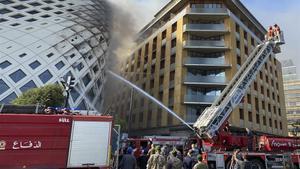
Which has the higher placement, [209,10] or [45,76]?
[209,10]

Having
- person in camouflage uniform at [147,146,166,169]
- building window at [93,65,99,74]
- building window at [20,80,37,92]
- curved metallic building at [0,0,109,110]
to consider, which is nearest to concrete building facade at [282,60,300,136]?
building window at [93,65,99,74]

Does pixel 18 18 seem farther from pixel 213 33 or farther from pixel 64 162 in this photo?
pixel 64 162

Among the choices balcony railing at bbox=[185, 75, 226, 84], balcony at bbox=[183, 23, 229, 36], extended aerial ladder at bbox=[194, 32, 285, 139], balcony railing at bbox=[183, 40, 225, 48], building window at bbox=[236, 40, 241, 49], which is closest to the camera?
extended aerial ladder at bbox=[194, 32, 285, 139]

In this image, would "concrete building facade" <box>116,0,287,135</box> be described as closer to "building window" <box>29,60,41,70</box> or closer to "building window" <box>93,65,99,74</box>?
"building window" <box>93,65,99,74</box>

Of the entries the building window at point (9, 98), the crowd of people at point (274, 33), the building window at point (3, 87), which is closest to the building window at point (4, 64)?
the building window at point (3, 87)

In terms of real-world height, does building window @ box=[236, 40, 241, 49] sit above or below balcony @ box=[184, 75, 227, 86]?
above

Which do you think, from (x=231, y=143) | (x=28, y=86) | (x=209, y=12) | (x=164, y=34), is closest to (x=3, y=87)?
(x=28, y=86)

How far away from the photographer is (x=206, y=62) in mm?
40156

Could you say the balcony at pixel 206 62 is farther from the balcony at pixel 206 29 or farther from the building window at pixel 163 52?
the building window at pixel 163 52

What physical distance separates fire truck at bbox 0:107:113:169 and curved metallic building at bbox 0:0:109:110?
25.4m

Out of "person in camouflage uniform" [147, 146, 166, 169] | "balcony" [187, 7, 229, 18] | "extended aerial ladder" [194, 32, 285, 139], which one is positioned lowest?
"person in camouflage uniform" [147, 146, 166, 169]

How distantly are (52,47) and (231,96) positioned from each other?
98.3 feet

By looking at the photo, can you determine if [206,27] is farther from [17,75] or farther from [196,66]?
[17,75]

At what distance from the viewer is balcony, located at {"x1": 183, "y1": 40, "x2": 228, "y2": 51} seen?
40438 mm
